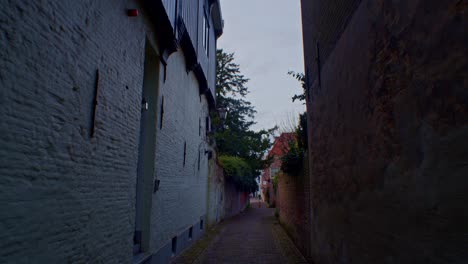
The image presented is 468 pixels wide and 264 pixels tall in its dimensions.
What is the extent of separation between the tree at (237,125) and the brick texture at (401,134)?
18.2 meters

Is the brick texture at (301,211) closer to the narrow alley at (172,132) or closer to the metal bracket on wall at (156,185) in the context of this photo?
the narrow alley at (172,132)

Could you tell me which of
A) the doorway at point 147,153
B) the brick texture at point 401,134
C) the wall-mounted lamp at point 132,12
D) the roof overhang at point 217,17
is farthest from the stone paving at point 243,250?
the roof overhang at point 217,17

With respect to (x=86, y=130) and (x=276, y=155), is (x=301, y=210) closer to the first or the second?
(x=86, y=130)

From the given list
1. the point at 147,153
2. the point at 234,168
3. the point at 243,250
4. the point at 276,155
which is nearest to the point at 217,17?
the point at 234,168

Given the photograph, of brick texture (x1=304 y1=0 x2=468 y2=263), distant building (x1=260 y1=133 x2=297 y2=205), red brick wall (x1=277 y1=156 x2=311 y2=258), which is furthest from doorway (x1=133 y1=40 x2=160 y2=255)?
distant building (x1=260 y1=133 x2=297 y2=205)

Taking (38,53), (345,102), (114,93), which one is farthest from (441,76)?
(114,93)

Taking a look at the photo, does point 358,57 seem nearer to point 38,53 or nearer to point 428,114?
point 428,114

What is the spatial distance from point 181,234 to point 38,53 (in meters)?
7.54

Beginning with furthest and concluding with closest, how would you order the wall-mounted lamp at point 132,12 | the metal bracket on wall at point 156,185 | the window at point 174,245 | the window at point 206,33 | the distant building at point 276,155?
the distant building at point 276,155
the window at point 206,33
the window at point 174,245
the metal bracket on wall at point 156,185
the wall-mounted lamp at point 132,12

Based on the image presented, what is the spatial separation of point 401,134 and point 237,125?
2284cm

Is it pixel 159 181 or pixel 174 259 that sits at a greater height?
pixel 159 181

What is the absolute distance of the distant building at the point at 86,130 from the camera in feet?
9.30

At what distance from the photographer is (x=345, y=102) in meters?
5.33

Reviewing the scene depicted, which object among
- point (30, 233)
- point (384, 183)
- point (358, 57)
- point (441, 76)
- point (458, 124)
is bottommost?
point (30, 233)
